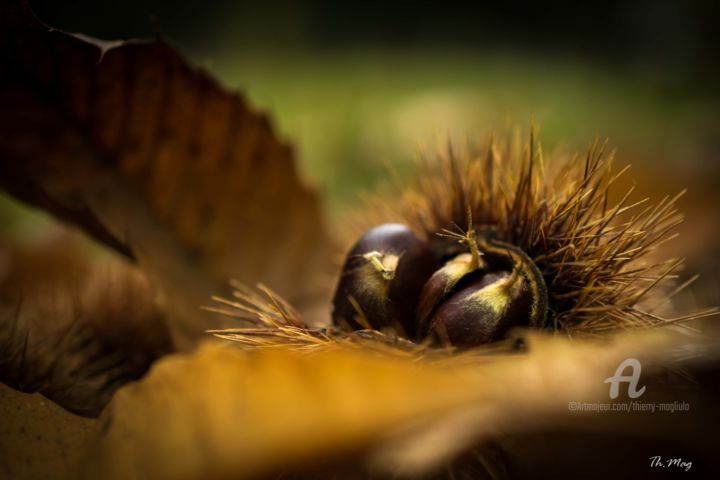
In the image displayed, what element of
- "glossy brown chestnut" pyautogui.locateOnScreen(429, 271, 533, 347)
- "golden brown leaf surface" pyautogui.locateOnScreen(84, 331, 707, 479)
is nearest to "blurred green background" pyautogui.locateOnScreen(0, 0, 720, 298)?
"glossy brown chestnut" pyautogui.locateOnScreen(429, 271, 533, 347)

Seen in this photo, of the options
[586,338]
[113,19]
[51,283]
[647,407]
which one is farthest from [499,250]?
[113,19]

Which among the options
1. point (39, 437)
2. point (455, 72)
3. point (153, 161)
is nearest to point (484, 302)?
point (39, 437)

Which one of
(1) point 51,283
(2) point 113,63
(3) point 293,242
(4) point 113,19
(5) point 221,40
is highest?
(5) point 221,40

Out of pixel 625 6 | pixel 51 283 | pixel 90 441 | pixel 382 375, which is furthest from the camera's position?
pixel 625 6

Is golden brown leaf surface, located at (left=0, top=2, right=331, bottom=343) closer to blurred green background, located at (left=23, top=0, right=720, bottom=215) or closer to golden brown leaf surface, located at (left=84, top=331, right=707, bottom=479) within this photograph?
golden brown leaf surface, located at (left=84, top=331, right=707, bottom=479)

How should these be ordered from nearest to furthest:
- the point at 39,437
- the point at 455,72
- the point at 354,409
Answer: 1. the point at 354,409
2. the point at 39,437
3. the point at 455,72

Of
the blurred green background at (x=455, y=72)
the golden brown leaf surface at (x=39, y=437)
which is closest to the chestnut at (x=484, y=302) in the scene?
the golden brown leaf surface at (x=39, y=437)

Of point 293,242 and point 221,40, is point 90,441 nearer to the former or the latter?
point 293,242

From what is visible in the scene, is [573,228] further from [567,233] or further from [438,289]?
[438,289]
